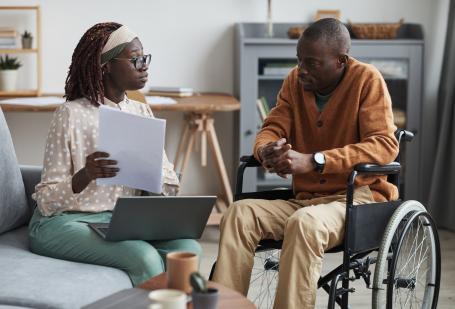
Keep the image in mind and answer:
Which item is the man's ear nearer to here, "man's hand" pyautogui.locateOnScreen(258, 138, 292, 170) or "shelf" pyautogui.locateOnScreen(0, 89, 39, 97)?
"man's hand" pyautogui.locateOnScreen(258, 138, 292, 170)

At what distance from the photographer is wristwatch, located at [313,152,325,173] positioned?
2.43 meters

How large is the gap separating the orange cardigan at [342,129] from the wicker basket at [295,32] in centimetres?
160

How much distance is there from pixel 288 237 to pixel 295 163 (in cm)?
24

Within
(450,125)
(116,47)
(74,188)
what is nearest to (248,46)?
(450,125)

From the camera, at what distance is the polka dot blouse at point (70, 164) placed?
8.04 feet

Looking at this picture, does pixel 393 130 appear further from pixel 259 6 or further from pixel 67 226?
pixel 259 6

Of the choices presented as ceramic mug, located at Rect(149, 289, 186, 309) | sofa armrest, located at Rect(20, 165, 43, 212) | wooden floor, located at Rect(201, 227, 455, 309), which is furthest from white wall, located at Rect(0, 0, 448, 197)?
ceramic mug, located at Rect(149, 289, 186, 309)

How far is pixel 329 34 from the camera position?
2527mm

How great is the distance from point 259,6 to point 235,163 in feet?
2.89

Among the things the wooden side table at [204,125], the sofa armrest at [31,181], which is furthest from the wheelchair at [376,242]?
the wooden side table at [204,125]

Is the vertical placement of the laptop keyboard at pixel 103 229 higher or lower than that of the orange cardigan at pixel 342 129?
lower

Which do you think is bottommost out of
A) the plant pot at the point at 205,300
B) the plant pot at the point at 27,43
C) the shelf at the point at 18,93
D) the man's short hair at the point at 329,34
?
the plant pot at the point at 205,300

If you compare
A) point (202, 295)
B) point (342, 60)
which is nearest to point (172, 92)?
point (342, 60)

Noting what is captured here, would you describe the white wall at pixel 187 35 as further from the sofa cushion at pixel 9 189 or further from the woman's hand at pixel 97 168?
the woman's hand at pixel 97 168
